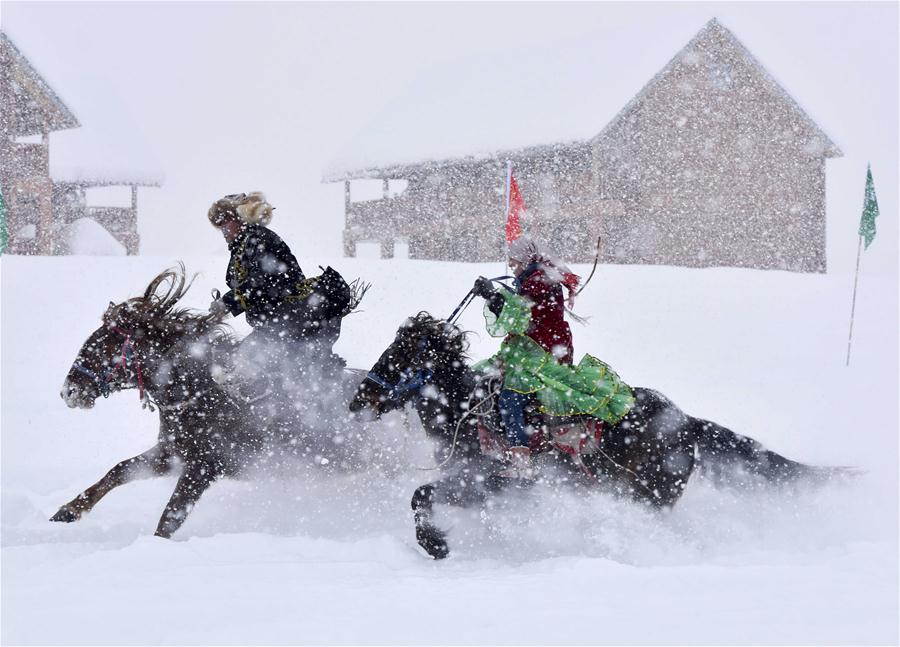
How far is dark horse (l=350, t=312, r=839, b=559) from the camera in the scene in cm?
483

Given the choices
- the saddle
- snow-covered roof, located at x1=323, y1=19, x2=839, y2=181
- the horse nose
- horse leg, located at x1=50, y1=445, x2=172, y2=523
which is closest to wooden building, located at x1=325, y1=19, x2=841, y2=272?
snow-covered roof, located at x1=323, y1=19, x2=839, y2=181

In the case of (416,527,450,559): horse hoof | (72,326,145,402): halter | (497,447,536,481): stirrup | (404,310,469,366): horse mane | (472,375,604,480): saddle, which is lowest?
(416,527,450,559): horse hoof

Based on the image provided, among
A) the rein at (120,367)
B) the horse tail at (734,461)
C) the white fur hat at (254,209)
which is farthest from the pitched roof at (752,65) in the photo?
the rein at (120,367)

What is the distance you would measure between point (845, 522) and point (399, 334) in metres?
3.08

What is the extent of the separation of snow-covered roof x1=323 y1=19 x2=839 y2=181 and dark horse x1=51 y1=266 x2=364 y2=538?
1550 cm

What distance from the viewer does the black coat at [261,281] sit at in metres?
5.55

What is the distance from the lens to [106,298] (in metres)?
14.5

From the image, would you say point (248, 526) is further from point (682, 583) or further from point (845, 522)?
point (845, 522)

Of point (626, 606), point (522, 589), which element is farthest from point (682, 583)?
point (522, 589)

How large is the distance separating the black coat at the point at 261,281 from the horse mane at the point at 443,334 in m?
1.07

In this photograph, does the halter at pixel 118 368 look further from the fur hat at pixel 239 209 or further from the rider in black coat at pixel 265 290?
the fur hat at pixel 239 209

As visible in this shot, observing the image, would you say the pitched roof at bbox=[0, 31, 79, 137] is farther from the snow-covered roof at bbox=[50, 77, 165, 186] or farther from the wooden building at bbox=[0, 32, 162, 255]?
the snow-covered roof at bbox=[50, 77, 165, 186]

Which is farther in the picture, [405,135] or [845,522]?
[405,135]

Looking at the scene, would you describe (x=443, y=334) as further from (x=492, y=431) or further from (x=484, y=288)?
(x=492, y=431)
